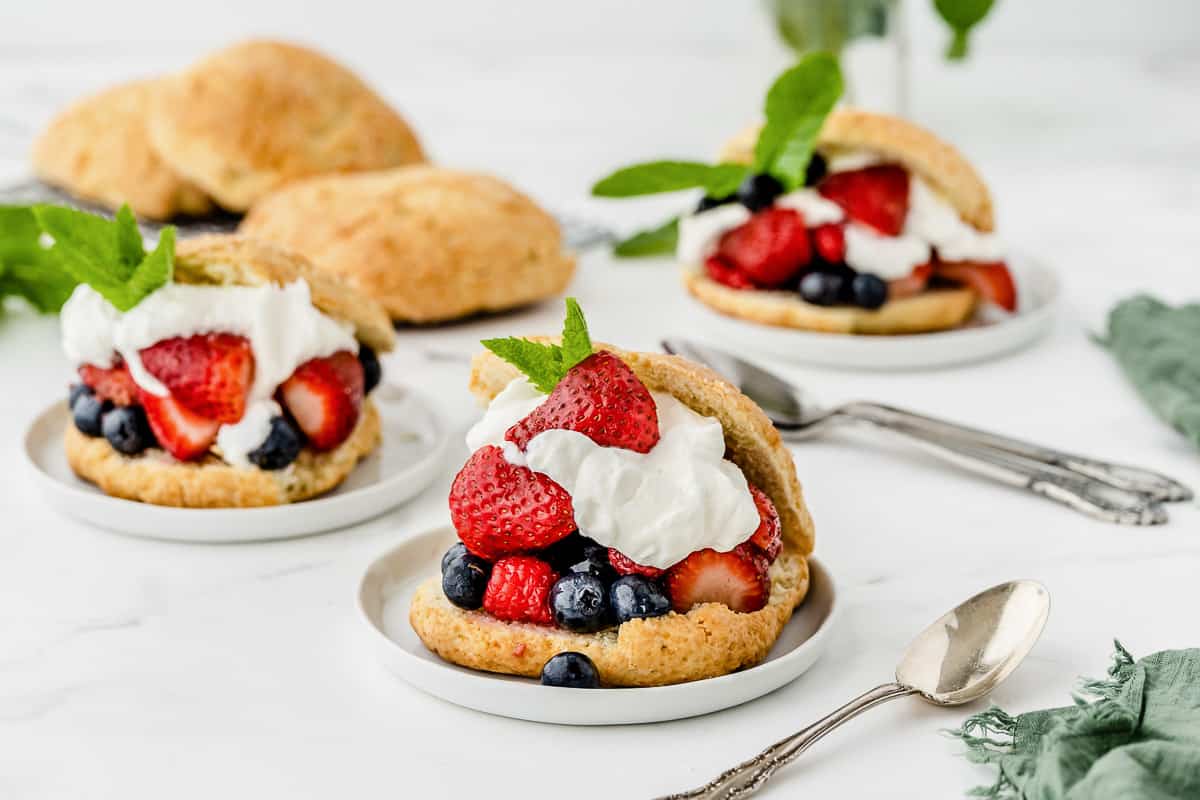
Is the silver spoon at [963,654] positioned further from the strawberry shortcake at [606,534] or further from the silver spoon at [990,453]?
the silver spoon at [990,453]

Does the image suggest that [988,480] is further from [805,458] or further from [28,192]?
[28,192]

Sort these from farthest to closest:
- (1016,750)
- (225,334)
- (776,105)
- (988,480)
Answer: (776,105), (988,480), (225,334), (1016,750)

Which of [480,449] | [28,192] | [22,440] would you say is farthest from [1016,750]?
[28,192]

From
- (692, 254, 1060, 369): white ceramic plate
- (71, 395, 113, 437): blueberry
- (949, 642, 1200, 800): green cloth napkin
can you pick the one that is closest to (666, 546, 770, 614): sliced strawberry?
(949, 642, 1200, 800): green cloth napkin

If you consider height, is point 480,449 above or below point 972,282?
above

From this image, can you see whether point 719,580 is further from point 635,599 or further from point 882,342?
point 882,342

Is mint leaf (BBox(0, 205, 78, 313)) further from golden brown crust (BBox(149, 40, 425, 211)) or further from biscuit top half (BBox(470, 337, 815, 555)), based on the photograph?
biscuit top half (BBox(470, 337, 815, 555))

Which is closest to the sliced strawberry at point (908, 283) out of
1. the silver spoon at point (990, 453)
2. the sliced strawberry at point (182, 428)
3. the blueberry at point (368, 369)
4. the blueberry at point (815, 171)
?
the blueberry at point (815, 171)

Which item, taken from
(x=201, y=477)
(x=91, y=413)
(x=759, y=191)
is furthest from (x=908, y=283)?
(x=91, y=413)
